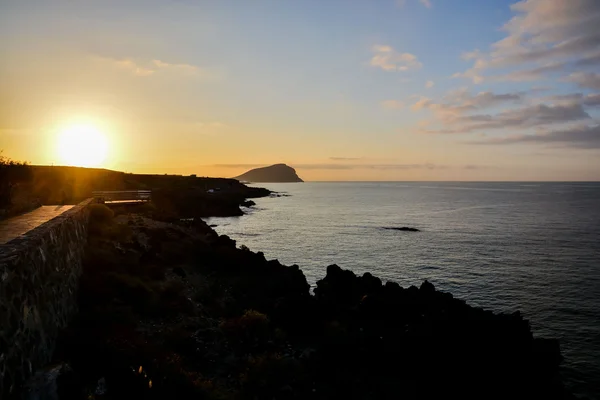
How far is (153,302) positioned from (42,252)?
291 inches

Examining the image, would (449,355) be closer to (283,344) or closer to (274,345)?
(283,344)

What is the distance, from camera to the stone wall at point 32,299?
8102mm

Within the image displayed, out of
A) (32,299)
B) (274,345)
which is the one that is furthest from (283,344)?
(32,299)

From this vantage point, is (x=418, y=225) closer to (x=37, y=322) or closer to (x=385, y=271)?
(x=385, y=271)

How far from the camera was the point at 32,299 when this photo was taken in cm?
989

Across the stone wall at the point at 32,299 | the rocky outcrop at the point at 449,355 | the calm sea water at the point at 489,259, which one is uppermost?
the stone wall at the point at 32,299

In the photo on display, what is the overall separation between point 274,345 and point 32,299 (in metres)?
9.78

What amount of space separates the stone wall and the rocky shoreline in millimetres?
653

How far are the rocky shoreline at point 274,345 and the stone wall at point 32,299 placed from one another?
2.14ft

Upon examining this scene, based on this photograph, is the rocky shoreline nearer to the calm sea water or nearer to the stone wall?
the stone wall

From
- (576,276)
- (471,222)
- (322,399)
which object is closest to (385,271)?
(576,276)

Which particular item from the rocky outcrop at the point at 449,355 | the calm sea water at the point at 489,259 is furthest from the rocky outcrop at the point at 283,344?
the calm sea water at the point at 489,259

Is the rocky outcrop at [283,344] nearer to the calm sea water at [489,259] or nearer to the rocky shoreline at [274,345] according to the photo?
the rocky shoreline at [274,345]

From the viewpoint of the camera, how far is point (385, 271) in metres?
42.4
